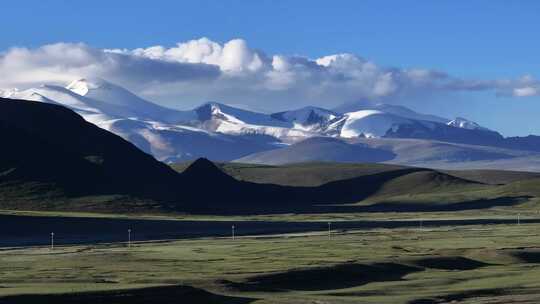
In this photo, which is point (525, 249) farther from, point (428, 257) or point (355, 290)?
point (355, 290)

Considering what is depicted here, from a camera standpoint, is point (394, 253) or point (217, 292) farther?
point (394, 253)

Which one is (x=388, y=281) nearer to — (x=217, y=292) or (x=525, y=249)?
(x=217, y=292)

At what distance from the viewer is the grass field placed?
81.6 meters

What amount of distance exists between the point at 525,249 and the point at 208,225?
7445cm

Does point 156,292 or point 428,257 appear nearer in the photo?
point 156,292

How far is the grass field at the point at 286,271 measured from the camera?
81.6 meters

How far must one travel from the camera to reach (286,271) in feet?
317

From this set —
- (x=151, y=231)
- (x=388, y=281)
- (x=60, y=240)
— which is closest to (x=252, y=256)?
(x=388, y=281)

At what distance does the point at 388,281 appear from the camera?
96.5 meters

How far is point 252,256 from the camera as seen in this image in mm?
116250

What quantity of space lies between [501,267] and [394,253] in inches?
583

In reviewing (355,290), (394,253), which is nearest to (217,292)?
(355,290)

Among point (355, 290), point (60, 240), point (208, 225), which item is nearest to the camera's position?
point (355, 290)

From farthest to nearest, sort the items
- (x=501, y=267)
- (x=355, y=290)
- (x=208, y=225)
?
(x=208, y=225) → (x=501, y=267) → (x=355, y=290)
